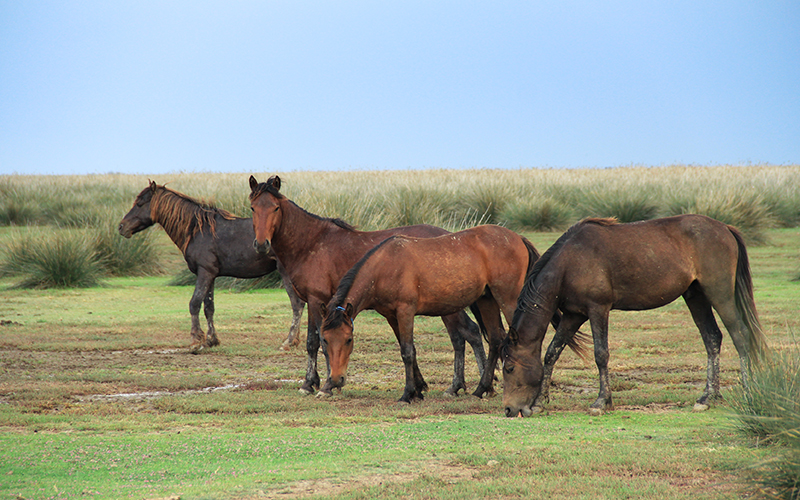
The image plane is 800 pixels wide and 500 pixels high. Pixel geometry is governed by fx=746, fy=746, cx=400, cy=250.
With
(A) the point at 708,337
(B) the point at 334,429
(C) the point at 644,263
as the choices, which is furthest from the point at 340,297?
(A) the point at 708,337

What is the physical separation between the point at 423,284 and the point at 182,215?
19.6 ft

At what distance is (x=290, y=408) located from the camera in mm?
7660

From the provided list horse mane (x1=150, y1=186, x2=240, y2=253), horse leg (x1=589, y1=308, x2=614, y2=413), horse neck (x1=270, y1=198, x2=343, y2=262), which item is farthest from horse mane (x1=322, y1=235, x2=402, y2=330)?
horse mane (x1=150, y1=186, x2=240, y2=253)

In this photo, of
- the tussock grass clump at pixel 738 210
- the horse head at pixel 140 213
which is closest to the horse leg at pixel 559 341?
the horse head at pixel 140 213

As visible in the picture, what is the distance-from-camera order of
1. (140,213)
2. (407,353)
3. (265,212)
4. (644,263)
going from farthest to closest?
(140,213) < (265,212) < (407,353) < (644,263)

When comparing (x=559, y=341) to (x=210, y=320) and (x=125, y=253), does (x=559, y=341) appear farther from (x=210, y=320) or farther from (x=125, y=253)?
(x=125, y=253)

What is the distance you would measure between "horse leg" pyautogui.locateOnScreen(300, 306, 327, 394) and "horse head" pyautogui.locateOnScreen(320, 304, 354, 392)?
3.51ft

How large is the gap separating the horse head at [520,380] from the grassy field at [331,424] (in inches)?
7.3

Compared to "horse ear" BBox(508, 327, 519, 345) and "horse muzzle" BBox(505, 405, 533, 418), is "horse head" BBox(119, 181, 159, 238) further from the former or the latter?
"horse muzzle" BBox(505, 405, 533, 418)

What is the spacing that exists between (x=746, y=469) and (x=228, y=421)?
4.43 metres

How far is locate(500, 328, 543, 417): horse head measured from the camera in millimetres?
7145

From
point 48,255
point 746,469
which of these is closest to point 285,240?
point 746,469

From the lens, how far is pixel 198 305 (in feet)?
39.0

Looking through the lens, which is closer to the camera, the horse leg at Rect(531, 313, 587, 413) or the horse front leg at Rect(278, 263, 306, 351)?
the horse leg at Rect(531, 313, 587, 413)
